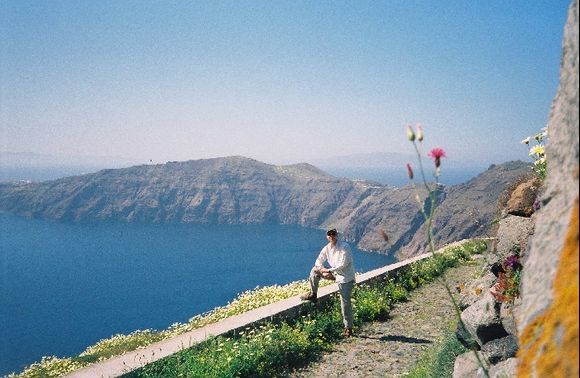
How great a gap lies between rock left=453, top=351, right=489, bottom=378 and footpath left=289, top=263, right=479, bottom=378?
232 centimetres

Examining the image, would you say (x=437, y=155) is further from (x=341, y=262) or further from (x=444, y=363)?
(x=341, y=262)

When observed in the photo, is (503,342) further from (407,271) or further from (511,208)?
(407,271)

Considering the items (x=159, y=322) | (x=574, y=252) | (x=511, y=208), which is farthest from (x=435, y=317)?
(x=159, y=322)

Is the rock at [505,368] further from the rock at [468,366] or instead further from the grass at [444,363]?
the grass at [444,363]

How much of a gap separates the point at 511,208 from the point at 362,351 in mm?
4410

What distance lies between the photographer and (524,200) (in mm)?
7406

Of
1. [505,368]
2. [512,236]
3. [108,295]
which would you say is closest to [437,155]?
[505,368]

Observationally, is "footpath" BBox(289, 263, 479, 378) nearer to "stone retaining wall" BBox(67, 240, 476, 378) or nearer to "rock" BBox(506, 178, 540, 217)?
"stone retaining wall" BBox(67, 240, 476, 378)

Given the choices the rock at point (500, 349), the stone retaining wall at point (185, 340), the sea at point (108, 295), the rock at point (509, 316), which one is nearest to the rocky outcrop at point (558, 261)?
the rock at point (500, 349)

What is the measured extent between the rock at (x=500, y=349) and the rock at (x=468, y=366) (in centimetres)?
14

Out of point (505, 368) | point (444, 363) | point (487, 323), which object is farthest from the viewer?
point (444, 363)

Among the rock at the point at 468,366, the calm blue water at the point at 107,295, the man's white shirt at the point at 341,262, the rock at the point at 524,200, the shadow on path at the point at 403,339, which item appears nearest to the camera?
the rock at the point at 468,366

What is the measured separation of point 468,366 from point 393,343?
4247mm

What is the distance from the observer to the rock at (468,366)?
5.43 metres
